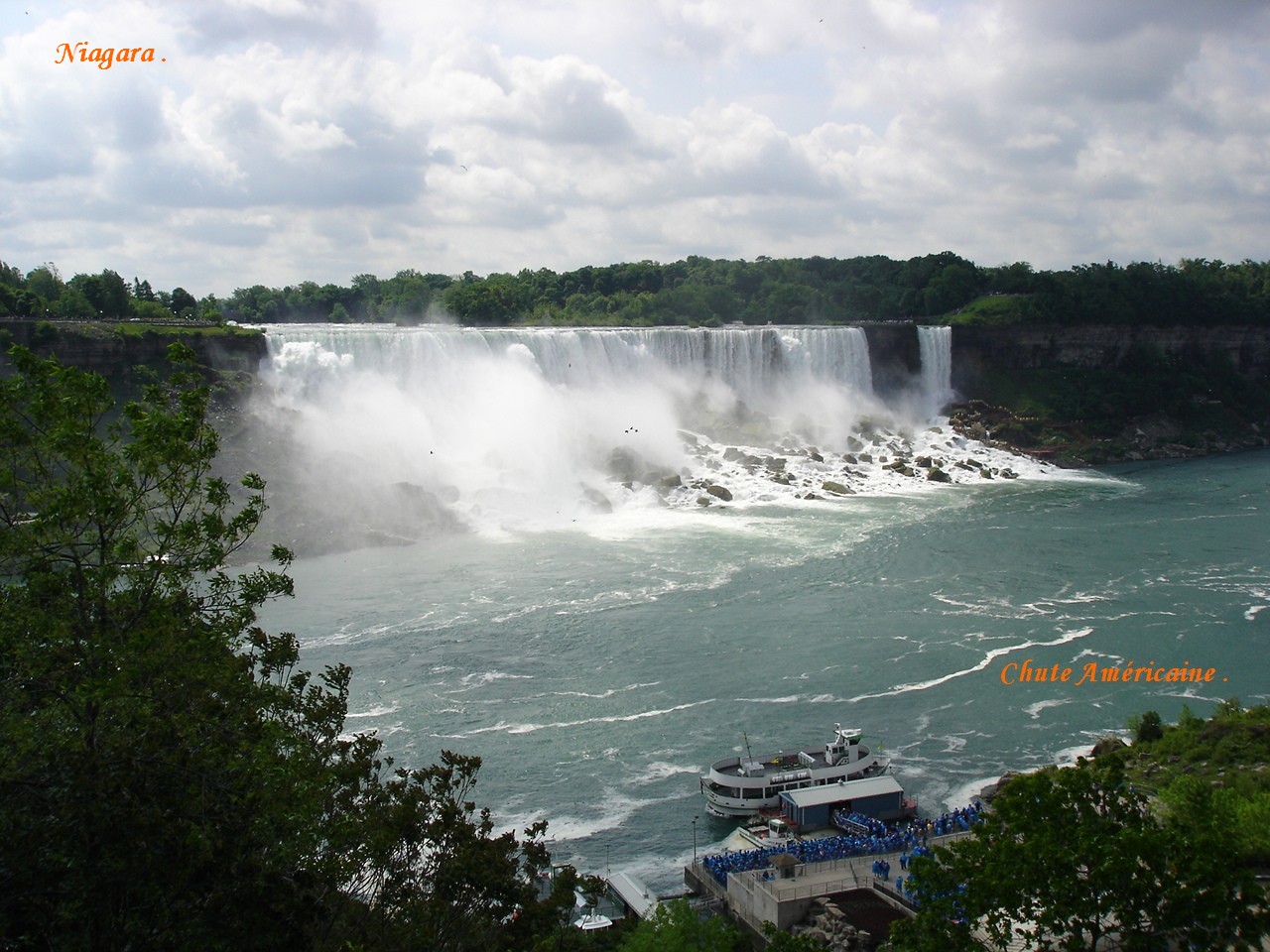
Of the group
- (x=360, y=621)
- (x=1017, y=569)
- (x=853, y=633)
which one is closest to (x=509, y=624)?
(x=360, y=621)

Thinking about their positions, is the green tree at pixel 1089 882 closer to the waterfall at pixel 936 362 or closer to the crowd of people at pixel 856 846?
the crowd of people at pixel 856 846

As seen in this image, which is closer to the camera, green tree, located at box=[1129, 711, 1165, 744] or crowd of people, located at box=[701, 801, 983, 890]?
crowd of people, located at box=[701, 801, 983, 890]

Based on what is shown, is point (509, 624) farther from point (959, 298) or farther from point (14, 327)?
point (959, 298)

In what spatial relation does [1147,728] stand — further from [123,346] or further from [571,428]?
[123,346]

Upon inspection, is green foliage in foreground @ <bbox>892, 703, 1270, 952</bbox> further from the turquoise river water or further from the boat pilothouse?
the boat pilothouse

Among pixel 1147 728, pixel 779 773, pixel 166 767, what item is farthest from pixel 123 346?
pixel 166 767

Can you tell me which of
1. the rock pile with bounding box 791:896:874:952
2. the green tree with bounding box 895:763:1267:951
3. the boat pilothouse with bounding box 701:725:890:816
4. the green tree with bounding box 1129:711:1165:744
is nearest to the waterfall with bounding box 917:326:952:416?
the green tree with bounding box 1129:711:1165:744
